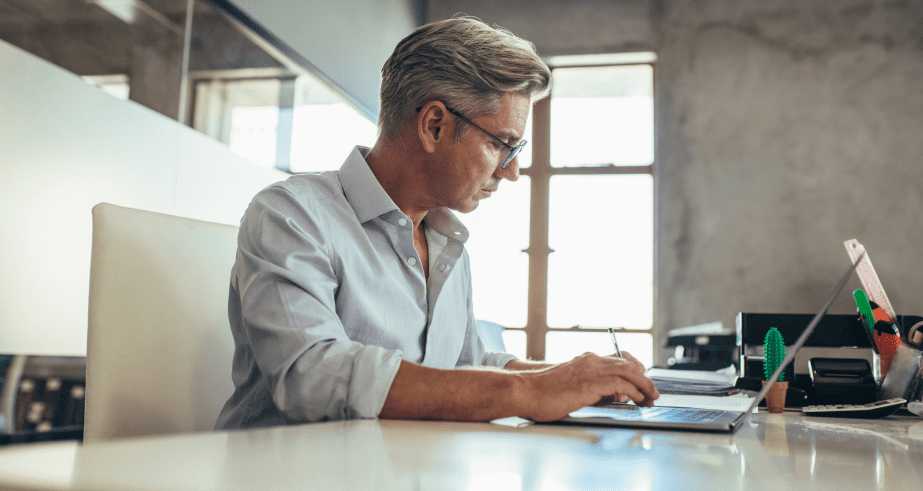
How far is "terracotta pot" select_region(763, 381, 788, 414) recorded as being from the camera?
1.15 m

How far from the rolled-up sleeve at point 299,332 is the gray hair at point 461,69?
16.6 inches

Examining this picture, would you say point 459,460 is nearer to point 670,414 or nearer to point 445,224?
point 670,414

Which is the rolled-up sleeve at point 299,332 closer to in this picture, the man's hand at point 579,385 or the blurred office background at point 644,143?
the man's hand at point 579,385

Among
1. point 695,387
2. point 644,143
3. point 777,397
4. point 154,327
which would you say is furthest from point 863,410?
point 644,143

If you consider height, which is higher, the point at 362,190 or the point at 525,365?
the point at 362,190

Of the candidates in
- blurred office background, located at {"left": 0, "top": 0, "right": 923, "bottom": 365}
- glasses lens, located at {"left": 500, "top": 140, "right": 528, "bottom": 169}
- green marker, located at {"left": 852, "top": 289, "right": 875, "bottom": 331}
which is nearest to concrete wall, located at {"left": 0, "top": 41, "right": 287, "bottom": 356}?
blurred office background, located at {"left": 0, "top": 0, "right": 923, "bottom": 365}

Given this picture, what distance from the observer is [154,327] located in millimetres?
951

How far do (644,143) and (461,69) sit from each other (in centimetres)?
400

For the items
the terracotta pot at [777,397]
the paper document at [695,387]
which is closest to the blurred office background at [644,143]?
the paper document at [695,387]

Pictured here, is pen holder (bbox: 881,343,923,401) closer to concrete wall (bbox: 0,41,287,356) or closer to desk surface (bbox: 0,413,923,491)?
desk surface (bbox: 0,413,923,491)

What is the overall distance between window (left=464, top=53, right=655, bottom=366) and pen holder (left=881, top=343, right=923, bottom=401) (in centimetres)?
356

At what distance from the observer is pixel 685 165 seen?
15.4 ft

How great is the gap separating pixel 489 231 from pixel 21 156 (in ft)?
11.6

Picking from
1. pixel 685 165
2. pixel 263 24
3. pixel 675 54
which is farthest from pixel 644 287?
pixel 263 24
